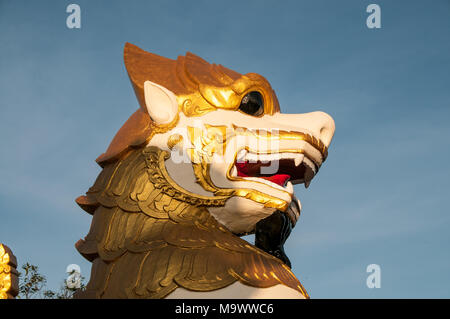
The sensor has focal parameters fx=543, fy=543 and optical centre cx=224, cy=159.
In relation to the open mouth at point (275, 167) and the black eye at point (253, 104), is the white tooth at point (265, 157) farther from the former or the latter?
the black eye at point (253, 104)

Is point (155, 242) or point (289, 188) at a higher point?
point (289, 188)

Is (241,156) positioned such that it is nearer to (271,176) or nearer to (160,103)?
(271,176)

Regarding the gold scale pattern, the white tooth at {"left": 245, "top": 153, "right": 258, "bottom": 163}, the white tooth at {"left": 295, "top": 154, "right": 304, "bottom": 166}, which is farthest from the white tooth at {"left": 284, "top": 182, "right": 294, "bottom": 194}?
the gold scale pattern

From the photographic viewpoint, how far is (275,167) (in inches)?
155

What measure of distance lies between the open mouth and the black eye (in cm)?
34

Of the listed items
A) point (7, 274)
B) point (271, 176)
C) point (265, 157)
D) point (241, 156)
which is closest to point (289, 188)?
point (271, 176)

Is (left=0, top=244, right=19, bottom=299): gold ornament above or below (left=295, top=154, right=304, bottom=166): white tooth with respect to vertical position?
below

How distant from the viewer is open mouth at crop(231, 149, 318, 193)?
12.6 feet

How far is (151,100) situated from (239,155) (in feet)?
2.39

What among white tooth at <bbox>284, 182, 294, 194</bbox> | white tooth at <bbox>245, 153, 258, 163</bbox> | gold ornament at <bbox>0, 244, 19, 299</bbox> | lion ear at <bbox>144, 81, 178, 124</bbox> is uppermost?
lion ear at <bbox>144, 81, 178, 124</bbox>

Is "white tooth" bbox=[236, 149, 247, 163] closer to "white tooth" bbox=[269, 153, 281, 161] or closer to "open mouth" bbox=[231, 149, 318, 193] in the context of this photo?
"open mouth" bbox=[231, 149, 318, 193]

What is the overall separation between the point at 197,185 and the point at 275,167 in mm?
613

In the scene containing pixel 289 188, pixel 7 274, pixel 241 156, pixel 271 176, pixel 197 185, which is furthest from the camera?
pixel 271 176
